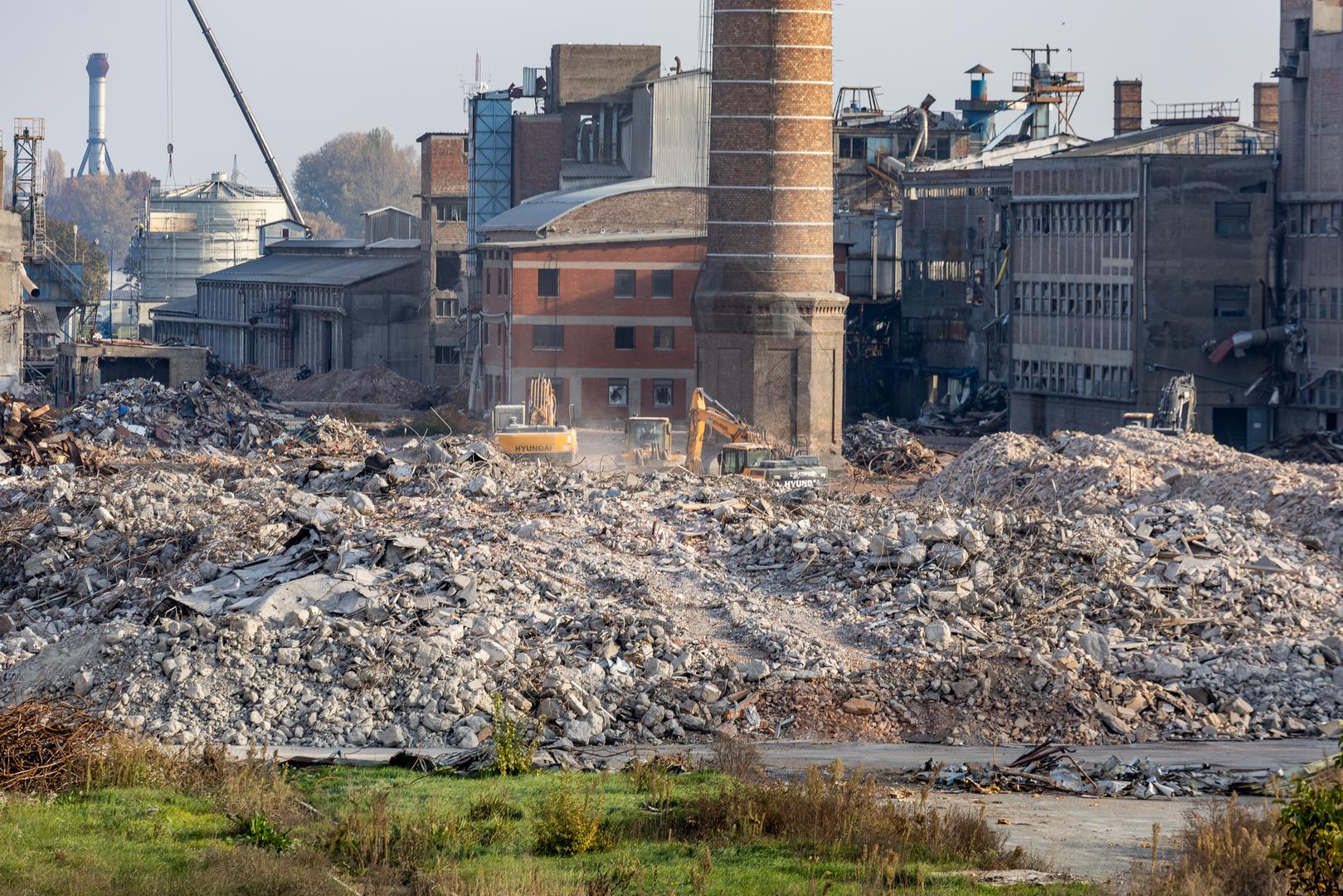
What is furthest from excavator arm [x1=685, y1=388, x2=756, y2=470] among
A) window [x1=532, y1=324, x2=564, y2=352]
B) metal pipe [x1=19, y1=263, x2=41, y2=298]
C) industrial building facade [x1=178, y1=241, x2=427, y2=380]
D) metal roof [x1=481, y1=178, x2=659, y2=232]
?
industrial building facade [x1=178, y1=241, x2=427, y2=380]

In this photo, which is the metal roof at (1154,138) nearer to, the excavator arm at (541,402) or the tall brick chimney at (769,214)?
the tall brick chimney at (769,214)

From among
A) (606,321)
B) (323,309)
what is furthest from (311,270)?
(606,321)

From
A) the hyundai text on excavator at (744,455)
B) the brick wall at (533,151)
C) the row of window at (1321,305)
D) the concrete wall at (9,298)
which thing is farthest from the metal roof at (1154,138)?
the concrete wall at (9,298)

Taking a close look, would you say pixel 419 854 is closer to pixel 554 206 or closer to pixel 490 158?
pixel 554 206

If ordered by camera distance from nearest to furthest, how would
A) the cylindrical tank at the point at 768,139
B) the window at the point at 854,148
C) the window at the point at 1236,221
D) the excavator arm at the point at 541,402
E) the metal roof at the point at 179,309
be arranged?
the excavator arm at the point at 541,402 → the cylindrical tank at the point at 768,139 → the window at the point at 1236,221 → the window at the point at 854,148 → the metal roof at the point at 179,309

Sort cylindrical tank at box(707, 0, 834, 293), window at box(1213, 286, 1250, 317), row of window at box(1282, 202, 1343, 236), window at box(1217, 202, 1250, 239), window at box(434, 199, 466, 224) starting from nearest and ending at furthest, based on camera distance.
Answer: cylindrical tank at box(707, 0, 834, 293) → row of window at box(1282, 202, 1343, 236) → window at box(1217, 202, 1250, 239) → window at box(1213, 286, 1250, 317) → window at box(434, 199, 466, 224)

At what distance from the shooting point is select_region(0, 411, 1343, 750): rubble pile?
70.5 feet

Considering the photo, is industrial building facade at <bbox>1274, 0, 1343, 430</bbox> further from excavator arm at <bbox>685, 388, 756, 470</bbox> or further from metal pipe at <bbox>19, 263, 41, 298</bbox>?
metal pipe at <bbox>19, 263, 41, 298</bbox>

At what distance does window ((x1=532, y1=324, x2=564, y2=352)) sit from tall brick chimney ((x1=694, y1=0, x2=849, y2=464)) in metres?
7.46

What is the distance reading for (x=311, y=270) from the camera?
88.0m

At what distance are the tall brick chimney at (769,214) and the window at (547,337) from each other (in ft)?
24.5

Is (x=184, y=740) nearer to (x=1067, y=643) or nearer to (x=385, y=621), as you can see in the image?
(x=385, y=621)

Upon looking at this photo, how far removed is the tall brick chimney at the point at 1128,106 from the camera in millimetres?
73250

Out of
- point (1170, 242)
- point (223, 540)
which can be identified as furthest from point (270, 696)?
point (1170, 242)
